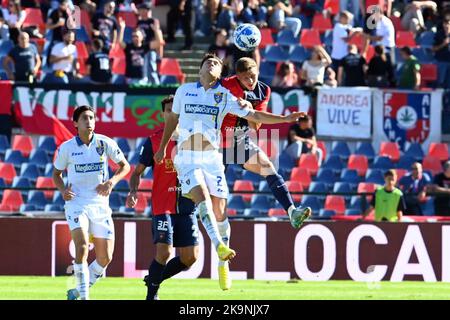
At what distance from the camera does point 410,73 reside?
1018 inches

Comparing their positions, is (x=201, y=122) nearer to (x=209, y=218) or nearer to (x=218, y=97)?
(x=218, y=97)

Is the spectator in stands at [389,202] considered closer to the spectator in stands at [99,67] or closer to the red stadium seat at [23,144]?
the spectator in stands at [99,67]

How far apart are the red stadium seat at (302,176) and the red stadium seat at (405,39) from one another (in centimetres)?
381

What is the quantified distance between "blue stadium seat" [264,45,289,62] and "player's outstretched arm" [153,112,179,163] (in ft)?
41.3

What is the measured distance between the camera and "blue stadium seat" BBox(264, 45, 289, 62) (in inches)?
1067

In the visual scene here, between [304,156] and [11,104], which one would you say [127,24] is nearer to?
[11,104]

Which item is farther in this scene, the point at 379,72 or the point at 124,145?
the point at 379,72

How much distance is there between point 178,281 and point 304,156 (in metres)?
6.03

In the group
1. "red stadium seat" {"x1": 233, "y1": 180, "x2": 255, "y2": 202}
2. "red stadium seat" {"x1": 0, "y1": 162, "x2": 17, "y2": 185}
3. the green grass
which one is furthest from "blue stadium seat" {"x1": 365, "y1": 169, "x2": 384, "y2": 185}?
"red stadium seat" {"x1": 0, "y1": 162, "x2": 17, "y2": 185}

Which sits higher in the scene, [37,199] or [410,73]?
[410,73]

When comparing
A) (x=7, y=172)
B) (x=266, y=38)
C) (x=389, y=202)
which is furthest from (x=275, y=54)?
(x=389, y=202)

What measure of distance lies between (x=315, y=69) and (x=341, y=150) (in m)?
1.59

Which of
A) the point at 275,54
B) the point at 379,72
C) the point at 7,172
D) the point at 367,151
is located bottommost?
the point at 7,172

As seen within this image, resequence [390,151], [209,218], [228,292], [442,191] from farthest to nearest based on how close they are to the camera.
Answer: [390,151] → [442,191] → [228,292] → [209,218]
